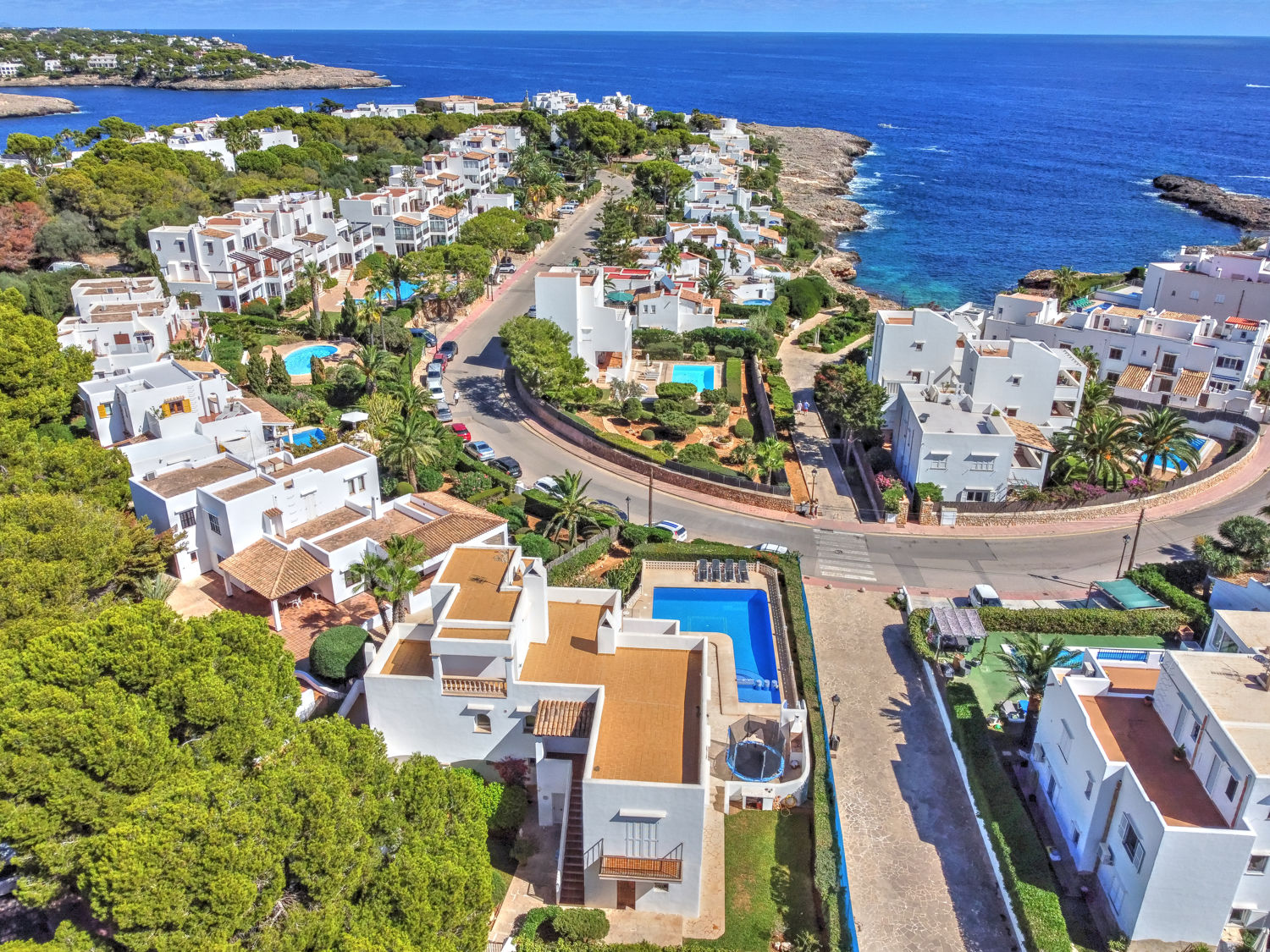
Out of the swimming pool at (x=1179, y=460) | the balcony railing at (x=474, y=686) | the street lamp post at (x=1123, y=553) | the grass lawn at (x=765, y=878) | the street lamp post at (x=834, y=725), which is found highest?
the balcony railing at (x=474, y=686)

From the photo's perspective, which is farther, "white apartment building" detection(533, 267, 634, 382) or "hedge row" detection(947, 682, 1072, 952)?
"white apartment building" detection(533, 267, 634, 382)

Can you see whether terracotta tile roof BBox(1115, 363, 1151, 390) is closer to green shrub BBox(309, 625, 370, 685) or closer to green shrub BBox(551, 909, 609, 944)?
green shrub BBox(309, 625, 370, 685)

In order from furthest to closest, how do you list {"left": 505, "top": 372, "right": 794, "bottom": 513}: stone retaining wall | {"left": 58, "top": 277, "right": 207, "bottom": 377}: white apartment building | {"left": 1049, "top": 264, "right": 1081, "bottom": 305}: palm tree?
{"left": 1049, "top": 264, "right": 1081, "bottom": 305}: palm tree
{"left": 58, "top": 277, "right": 207, "bottom": 377}: white apartment building
{"left": 505, "top": 372, "right": 794, "bottom": 513}: stone retaining wall

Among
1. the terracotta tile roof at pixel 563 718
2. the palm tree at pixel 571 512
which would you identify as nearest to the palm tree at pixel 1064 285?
the palm tree at pixel 571 512

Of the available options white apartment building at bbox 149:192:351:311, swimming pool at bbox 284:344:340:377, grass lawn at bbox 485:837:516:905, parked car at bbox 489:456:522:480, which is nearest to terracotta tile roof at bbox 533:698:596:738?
grass lawn at bbox 485:837:516:905

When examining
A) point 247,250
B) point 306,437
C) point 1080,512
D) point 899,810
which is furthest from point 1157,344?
point 247,250

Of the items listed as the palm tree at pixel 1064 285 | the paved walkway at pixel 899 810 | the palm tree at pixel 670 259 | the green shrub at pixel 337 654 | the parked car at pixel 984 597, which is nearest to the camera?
the paved walkway at pixel 899 810

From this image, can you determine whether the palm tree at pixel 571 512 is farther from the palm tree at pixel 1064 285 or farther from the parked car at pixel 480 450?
the palm tree at pixel 1064 285
